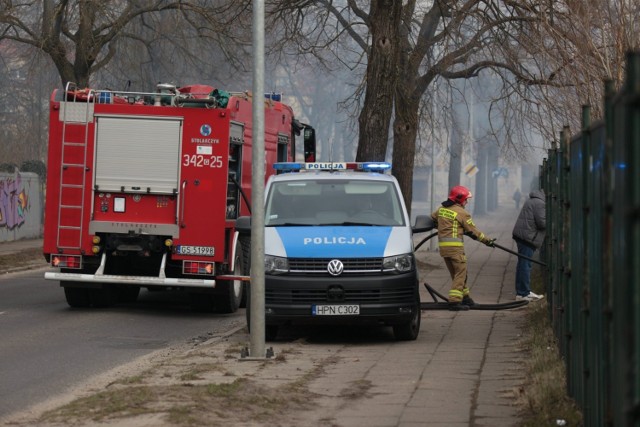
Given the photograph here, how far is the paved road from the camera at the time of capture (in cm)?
1103

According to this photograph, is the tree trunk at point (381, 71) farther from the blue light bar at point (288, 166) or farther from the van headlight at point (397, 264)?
the van headlight at point (397, 264)

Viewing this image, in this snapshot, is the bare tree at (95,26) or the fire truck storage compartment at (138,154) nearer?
the fire truck storage compartment at (138,154)

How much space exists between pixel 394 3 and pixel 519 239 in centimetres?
585

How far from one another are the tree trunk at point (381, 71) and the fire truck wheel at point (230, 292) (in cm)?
621

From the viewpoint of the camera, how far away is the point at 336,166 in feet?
51.6

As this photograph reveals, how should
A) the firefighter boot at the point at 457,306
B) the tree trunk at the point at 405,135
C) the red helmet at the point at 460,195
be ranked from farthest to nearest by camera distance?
1. the tree trunk at the point at 405,135
2. the firefighter boot at the point at 457,306
3. the red helmet at the point at 460,195

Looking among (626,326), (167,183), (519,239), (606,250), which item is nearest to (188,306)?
(167,183)

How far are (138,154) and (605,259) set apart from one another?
1182cm

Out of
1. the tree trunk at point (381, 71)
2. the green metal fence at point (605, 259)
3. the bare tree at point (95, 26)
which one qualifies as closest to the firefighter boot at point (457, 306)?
the tree trunk at point (381, 71)

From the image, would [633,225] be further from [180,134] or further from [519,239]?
[519,239]

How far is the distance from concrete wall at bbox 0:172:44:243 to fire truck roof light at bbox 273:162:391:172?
1982cm

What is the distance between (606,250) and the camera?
5734mm

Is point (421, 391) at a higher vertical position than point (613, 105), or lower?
lower

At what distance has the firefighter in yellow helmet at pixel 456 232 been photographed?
1661 centimetres
